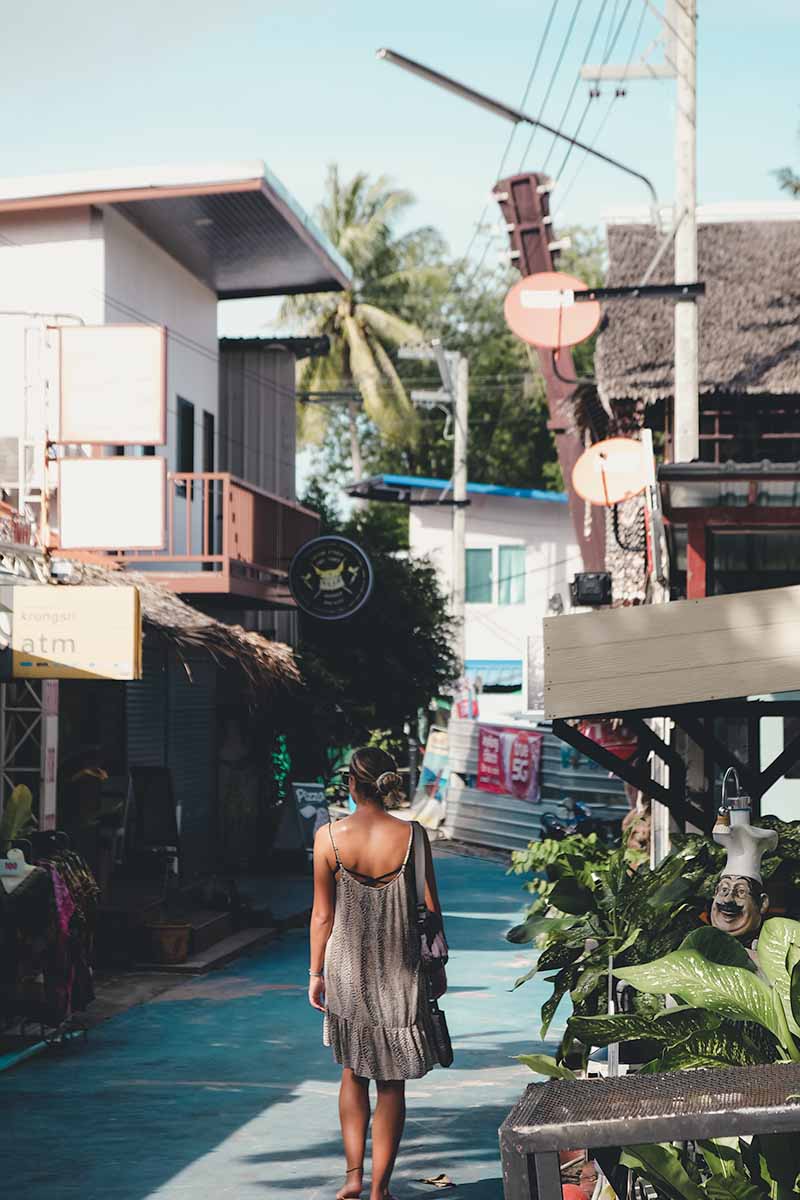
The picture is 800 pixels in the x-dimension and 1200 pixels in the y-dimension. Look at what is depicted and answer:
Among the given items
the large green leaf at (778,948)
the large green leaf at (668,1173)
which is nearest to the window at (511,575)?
the large green leaf at (778,948)

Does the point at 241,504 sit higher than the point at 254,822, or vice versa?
the point at 241,504

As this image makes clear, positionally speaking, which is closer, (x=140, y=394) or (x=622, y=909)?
(x=622, y=909)

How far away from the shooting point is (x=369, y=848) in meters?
6.44

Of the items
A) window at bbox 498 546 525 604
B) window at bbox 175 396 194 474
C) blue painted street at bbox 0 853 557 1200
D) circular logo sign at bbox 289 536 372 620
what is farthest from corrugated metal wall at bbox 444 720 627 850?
window at bbox 498 546 525 604

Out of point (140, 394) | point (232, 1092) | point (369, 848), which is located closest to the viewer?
point (369, 848)

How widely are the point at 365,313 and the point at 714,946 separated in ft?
138

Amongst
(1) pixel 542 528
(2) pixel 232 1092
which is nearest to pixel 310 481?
(1) pixel 542 528

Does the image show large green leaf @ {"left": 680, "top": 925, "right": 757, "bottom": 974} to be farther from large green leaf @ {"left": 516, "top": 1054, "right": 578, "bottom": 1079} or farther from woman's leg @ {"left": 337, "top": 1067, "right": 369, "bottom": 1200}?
woman's leg @ {"left": 337, "top": 1067, "right": 369, "bottom": 1200}

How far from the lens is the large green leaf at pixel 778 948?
14.3ft

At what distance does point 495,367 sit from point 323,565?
32.7m

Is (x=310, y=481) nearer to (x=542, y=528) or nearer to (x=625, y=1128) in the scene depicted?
(x=542, y=528)

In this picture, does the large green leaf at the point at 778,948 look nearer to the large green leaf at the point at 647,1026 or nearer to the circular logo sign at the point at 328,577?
the large green leaf at the point at 647,1026

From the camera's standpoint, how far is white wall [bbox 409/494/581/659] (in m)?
41.5

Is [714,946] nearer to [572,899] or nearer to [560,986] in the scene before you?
[560,986]
